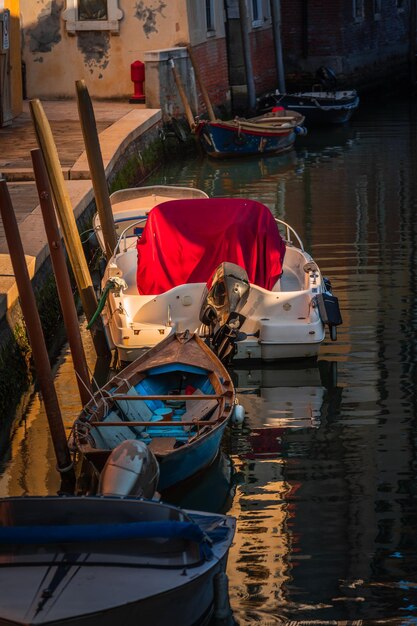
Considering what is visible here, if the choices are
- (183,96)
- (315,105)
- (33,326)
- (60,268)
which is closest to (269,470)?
(33,326)

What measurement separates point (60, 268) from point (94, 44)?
52.7ft

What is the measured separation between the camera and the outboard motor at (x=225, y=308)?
1028 cm

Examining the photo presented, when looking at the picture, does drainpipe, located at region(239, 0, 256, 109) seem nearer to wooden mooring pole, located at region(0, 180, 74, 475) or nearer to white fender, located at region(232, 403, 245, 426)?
white fender, located at region(232, 403, 245, 426)

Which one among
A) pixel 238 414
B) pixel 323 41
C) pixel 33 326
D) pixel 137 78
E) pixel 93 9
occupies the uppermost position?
pixel 93 9

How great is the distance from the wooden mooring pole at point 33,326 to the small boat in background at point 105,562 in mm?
2261

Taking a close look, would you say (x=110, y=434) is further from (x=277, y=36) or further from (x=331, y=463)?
(x=277, y=36)

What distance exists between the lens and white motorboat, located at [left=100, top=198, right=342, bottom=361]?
1050 centimetres

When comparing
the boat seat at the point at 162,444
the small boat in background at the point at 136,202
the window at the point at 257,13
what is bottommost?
the small boat in background at the point at 136,202

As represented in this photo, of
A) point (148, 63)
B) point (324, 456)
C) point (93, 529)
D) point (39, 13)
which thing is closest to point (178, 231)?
point (324, 456)

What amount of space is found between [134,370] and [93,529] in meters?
3.55

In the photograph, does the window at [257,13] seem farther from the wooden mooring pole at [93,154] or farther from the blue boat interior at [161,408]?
the blue boat interior at [161,408]

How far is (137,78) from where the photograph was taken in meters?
23.5

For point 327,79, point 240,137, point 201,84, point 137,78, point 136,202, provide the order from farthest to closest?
point 327,79 → point 201,84 → point 137,78 → point 240,137 → point 136,202

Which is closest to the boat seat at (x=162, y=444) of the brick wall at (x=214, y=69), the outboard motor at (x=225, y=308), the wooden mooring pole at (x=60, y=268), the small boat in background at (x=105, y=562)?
the wooden mooring pole at (x=60, y=268)
